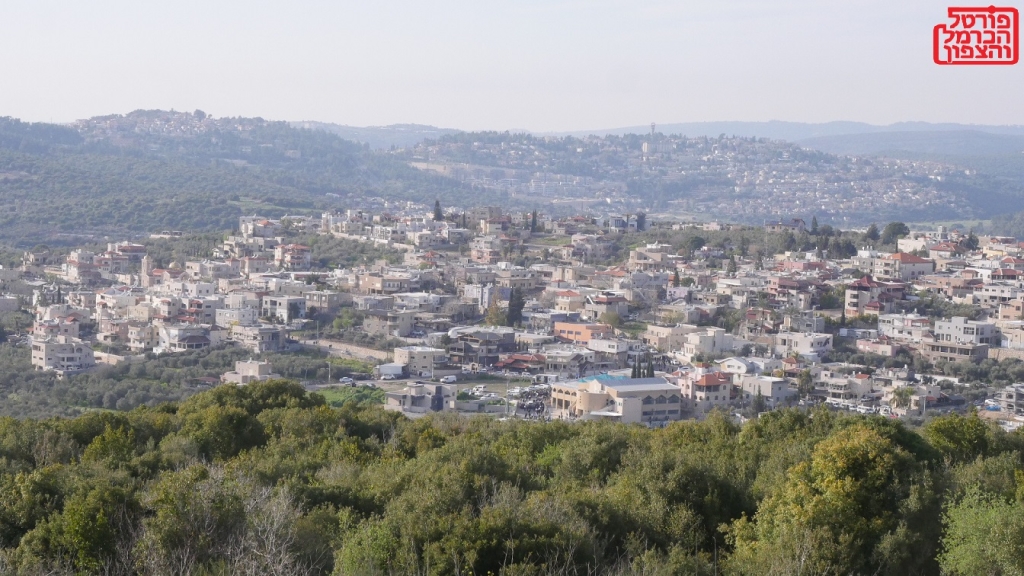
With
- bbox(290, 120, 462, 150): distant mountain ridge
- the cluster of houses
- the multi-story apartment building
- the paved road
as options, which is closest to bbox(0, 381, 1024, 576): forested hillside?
the cluster of houses

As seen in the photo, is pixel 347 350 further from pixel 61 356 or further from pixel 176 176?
pixel 176 176

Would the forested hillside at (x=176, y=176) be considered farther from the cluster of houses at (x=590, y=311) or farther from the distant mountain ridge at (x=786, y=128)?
the distant mountain ridge at (x=786, y=128)

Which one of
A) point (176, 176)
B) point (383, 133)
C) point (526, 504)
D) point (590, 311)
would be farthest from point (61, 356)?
point (383, 133)

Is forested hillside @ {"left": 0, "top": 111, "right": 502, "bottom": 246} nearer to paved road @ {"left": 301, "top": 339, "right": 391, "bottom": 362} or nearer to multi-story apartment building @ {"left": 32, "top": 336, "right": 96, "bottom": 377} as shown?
paved road @ {"left": 301, "top": 339, "right": 391, "bottom": 362}

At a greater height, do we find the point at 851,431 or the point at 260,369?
the point at 851,431

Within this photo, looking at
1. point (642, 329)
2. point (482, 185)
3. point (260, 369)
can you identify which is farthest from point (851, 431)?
point (482, 185)

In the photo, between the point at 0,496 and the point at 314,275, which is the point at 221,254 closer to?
the point at 314,275

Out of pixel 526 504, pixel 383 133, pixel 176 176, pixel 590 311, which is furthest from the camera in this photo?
pixel 383 133

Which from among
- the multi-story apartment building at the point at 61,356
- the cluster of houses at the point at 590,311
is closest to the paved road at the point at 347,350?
the cluster of houses at the point at 590,311
